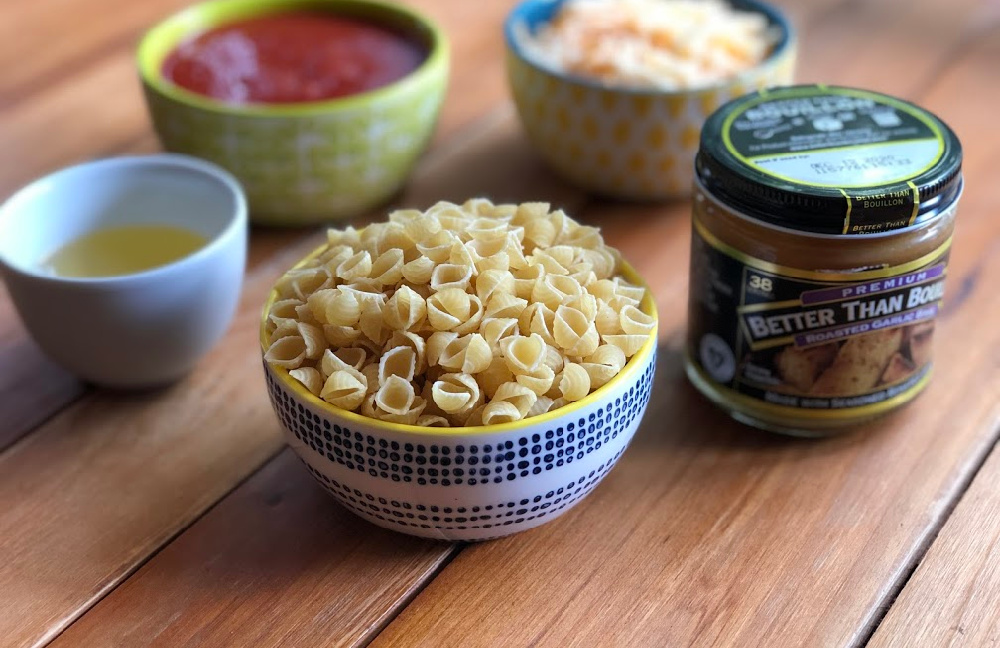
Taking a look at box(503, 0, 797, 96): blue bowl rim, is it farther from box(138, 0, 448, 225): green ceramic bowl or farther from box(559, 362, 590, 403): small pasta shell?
box(559, 362, 590, 403): small pasta shell

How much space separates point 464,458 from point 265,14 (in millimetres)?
691

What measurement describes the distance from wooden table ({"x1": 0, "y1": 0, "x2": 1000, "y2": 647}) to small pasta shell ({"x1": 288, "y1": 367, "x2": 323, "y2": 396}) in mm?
122

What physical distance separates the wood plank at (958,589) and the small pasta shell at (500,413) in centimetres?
24

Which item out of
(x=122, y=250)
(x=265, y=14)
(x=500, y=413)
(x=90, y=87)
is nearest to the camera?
(x=500, y=413)

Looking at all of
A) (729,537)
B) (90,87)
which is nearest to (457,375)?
(729,537)

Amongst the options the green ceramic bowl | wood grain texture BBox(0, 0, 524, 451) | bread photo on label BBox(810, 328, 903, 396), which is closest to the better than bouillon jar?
bread photo on label BBox(810, 328, 903, 396)

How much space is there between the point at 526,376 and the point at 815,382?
228mm

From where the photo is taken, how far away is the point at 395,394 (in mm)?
620

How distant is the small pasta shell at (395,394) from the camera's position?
614 millimetres

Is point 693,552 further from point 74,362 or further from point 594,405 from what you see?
point 74,362

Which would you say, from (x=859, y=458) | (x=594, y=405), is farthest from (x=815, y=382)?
(x=594, y=405)

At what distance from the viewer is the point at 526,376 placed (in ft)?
2.02

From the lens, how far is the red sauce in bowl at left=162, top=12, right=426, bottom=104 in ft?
3.29

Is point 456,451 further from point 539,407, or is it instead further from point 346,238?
point 346,238
